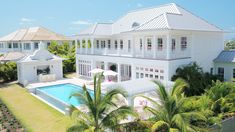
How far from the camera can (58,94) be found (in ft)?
90.7

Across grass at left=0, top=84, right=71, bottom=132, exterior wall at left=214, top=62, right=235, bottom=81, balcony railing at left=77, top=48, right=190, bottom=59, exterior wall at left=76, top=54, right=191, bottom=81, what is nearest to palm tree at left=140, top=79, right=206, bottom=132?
grass at left=0, top=84, right=71, bottom=132

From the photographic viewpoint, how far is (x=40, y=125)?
55.0ft

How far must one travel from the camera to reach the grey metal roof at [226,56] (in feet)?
87.5

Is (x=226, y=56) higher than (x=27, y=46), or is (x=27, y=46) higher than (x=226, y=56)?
(x=27, y=46)

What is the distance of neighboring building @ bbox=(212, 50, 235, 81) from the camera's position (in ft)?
86.2

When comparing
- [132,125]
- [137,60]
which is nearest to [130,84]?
[132,125]

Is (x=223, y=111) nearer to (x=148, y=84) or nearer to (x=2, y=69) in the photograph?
(x=148, y=84)

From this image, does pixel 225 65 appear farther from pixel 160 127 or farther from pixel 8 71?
pixel 8 71

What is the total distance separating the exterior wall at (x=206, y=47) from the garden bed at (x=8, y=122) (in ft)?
61.5

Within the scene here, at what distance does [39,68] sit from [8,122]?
1890 centimetres

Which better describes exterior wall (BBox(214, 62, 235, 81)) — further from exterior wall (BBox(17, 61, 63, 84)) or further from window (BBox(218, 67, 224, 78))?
exterior wall (BBox(17, 61, 63, 84))

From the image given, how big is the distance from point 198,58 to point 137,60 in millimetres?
7000

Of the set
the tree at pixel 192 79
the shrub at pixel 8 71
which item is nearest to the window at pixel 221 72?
the tree at pixel 192 79

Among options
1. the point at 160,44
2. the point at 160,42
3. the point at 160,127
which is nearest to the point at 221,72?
the point at 160,44
